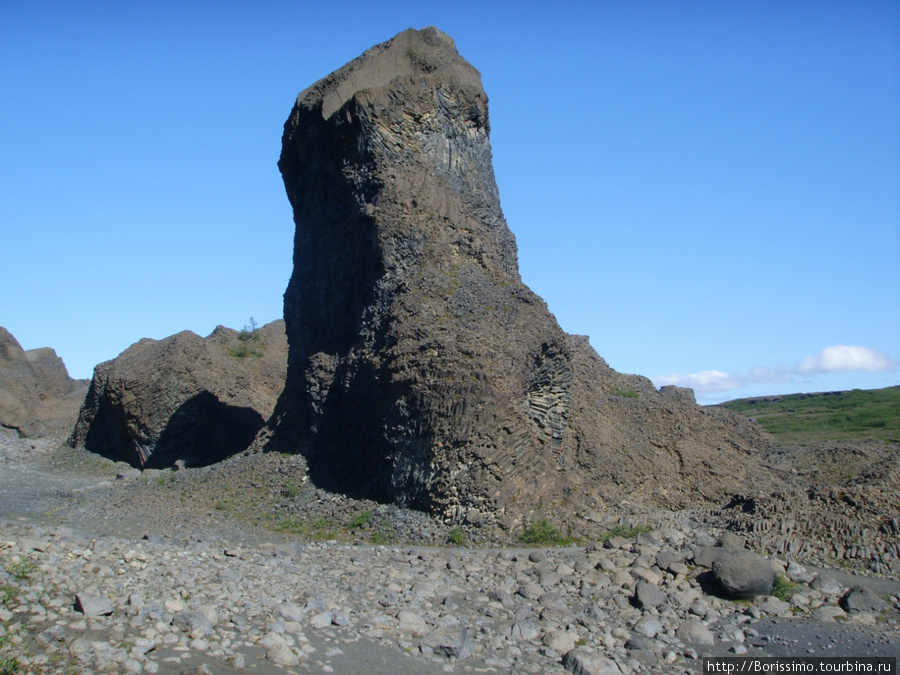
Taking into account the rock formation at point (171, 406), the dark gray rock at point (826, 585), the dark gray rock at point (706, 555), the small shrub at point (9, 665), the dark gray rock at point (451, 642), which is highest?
the rock formation at point (171, 406)

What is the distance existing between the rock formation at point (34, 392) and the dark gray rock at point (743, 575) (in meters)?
31.4

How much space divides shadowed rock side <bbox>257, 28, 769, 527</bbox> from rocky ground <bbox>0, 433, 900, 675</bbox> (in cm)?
172

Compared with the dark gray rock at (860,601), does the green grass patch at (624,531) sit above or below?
above

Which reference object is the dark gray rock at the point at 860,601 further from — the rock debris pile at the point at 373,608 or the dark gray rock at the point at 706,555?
the dark gray rock at the point at 706,555

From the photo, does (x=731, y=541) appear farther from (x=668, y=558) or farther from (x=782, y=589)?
Result: (x=782, y=589)

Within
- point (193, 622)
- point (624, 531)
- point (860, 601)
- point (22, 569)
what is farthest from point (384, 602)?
point (860, 601)

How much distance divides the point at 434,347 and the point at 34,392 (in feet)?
91.2

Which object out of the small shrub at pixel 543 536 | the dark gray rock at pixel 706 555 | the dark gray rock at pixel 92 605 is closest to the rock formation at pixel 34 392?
the small shrub at pixel 543 536

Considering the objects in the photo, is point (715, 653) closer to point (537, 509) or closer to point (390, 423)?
point (537, 509)

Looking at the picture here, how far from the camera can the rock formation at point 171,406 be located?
28828 mm

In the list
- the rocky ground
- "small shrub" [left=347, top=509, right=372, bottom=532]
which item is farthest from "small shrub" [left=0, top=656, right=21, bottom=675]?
"small shrub" [left=347, top=509, right=372, bottom=532]

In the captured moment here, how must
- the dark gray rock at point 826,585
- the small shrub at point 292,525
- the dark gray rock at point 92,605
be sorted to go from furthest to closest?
the small shrub at point 292,525
the dark gray rock at point 826,585
the dark gray rock at point 92,605

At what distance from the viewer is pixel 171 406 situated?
29141mm

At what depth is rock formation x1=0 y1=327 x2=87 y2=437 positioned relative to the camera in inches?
1411
